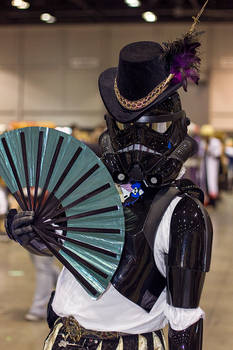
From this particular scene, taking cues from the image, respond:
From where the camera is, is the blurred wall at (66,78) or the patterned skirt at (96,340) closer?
the patterned skirt at (96,340)

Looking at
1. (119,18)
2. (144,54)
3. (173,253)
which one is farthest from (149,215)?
(119,18)

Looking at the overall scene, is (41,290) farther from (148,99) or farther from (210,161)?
(210,161)

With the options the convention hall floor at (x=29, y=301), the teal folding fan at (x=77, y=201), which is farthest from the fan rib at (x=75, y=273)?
the convention hall floor at (x=29, y=301)

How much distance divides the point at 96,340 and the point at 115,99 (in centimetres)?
60

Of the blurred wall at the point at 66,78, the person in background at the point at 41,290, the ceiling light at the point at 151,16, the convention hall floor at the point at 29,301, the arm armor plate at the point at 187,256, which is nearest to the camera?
the arm armor plate at the point at 187,256

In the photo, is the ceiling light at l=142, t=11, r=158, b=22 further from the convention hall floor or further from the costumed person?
the costumed person

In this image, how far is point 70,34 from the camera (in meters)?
15.7

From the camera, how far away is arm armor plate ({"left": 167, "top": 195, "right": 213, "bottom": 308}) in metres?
1.40

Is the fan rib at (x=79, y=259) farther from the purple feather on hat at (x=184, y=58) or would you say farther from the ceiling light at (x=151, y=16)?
the ceiling light at (x=151, y=16)

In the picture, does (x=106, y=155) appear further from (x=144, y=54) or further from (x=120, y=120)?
(x=144, y=54)

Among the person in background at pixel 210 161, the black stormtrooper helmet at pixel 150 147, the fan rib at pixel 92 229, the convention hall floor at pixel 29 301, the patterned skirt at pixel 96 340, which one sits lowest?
the convention hall floor at pixel 29 301

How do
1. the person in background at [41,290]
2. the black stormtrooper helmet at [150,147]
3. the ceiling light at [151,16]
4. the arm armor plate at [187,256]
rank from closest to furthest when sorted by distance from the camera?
1. the arm armor plate at [187,256]
2. the black stormtrooper helmet at [150,147]
3. the person in background at [41,290]
4. the ceiling light at [151,16]

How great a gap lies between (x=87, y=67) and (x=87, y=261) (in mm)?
14749

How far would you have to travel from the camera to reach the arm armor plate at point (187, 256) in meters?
1.40
